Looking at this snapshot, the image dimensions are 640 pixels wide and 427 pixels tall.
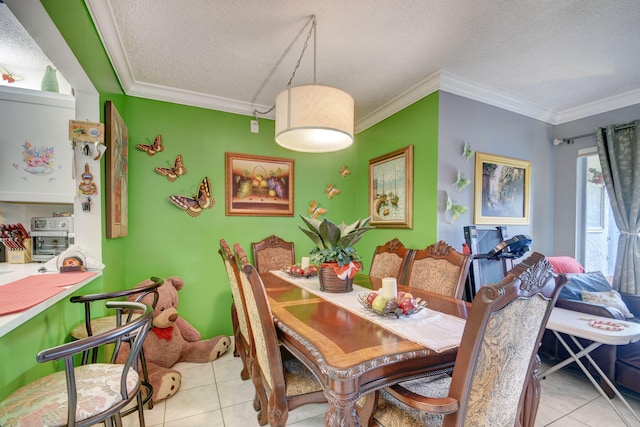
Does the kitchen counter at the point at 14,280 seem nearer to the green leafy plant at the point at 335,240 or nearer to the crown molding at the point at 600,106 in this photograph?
the green leafy plant at the point at 335,240

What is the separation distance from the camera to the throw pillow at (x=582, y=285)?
2.33 metres

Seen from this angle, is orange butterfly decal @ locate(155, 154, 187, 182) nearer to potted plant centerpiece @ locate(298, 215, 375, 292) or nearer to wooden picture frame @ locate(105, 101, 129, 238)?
wooden picture frame @ locate(105, 101, 129, 238)

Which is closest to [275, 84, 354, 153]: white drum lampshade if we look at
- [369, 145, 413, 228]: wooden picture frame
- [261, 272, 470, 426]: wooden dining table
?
[261, 272, 470, 426]: wooden dining table

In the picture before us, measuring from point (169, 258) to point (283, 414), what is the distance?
2.11 m

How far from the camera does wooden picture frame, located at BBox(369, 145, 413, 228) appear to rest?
281 cm

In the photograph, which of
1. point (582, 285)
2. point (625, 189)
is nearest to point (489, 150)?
point (625, 189)

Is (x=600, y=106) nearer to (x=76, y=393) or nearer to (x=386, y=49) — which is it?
(x=386, y=49)

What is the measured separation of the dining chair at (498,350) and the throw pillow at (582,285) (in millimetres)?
1888

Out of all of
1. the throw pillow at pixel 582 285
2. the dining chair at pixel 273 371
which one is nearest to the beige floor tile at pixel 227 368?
the dining chair at pixel 273 371

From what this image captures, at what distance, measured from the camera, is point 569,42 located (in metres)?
2.01

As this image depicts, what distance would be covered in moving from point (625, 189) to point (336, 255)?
3.07 metres

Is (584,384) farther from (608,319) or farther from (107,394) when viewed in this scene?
(107,394)

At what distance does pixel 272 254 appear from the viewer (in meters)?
3.11

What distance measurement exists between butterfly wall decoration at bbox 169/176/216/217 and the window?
4072mm
